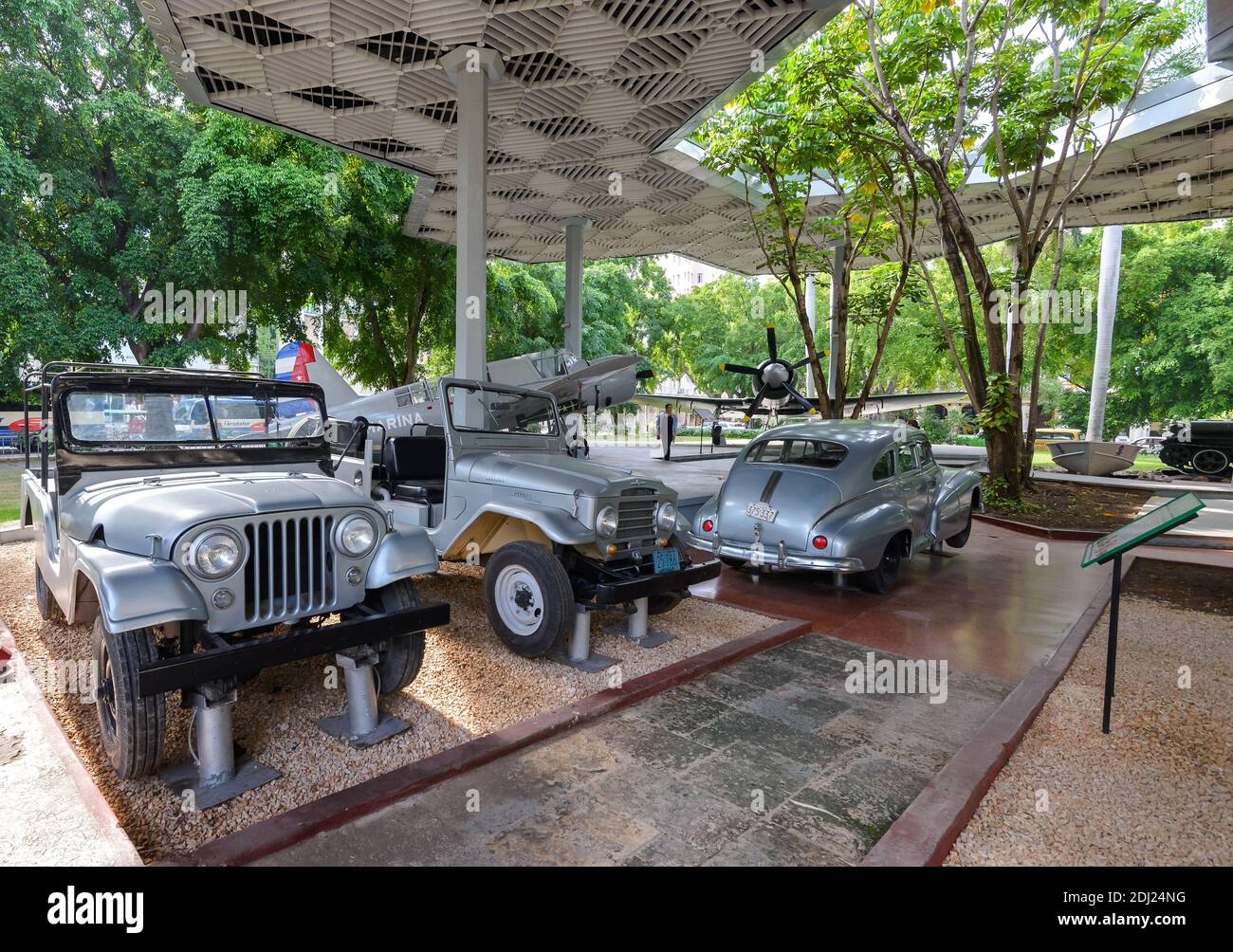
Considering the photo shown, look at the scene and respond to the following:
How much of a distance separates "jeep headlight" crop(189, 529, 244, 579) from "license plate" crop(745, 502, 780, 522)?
4.72 m

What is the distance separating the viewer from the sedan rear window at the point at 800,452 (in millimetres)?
6875

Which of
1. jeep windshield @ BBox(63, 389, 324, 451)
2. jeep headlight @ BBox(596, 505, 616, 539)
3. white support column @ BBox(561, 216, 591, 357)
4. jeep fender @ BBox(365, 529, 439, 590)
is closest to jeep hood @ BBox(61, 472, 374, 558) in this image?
jeep fender @ BBox(365, 529, 439, 590)

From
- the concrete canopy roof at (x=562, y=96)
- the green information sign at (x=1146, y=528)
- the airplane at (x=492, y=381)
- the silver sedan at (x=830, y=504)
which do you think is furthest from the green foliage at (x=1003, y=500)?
the green information sign at (x=1146, y=528)

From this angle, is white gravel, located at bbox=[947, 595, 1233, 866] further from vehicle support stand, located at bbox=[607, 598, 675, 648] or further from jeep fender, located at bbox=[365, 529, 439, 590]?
jeep fender, located at bbox=[365, 529, 439, 590]

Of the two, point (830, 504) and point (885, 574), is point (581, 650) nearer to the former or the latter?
point (830, 504)

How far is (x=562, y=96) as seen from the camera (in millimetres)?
10680

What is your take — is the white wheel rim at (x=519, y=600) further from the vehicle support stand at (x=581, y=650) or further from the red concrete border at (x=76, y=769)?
the red concrete border at (x=76, y=769)

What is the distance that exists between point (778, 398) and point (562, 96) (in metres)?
8.63

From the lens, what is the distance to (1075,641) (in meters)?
5.34

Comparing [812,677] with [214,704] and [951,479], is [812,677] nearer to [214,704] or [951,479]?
[214,704]

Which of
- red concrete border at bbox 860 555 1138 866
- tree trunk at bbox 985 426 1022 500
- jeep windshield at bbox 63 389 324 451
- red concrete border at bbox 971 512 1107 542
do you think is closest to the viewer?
red concrete border at bbox 860 555 1138 866

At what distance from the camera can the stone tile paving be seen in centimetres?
262

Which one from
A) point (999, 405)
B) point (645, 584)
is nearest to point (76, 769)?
point (645, 584)
